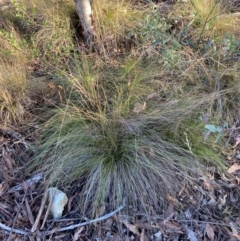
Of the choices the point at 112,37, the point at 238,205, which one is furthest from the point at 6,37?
the point at 238,205

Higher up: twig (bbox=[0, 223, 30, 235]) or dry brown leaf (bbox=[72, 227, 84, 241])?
twig (bbox=[0, 223, 30, 235])

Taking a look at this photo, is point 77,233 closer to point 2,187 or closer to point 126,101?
point 2,187

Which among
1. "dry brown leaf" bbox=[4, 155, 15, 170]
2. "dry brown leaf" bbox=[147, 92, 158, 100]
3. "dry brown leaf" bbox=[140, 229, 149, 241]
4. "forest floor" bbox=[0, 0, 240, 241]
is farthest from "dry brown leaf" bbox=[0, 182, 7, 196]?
"dry brown leaf" bbox=[147, 92, 158, 100]

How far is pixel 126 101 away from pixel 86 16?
1.04 m

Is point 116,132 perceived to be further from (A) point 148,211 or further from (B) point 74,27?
(B) point 74,27

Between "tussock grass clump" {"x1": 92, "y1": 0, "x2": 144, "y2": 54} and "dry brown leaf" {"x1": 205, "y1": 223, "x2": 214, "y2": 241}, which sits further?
"tussock grass clump" {"x1": 92, "y1": 0, "x2": 144, "y2": 54}

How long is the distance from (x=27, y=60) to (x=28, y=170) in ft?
3.43

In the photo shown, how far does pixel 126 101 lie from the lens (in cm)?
228

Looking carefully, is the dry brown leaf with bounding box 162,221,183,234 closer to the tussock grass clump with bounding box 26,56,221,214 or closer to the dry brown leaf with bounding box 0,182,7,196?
the tussock grass clump with bounding box 26,56,221,214

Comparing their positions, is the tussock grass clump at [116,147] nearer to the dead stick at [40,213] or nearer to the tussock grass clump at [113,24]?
the dead stick at [40,213]

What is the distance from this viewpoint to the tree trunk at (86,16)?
9.36 ft

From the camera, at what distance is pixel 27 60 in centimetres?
279

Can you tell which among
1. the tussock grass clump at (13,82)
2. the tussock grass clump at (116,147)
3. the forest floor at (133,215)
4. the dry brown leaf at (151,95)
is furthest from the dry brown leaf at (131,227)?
the tussock grass clump at (13,82)

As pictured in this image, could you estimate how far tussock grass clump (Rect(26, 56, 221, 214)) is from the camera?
200 centimetres
